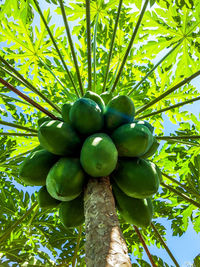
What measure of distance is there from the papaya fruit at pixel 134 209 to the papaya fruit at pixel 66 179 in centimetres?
32

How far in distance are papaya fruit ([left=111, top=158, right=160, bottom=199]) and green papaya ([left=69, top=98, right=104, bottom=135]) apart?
0.31m

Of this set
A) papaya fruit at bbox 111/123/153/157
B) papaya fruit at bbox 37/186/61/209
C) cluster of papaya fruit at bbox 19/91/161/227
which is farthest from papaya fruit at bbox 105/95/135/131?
papaya fruit at bbox 37/186/61/209

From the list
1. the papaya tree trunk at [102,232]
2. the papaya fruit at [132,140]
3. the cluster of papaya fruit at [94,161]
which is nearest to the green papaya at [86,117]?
the cluster of papaya fruit at [94,161]

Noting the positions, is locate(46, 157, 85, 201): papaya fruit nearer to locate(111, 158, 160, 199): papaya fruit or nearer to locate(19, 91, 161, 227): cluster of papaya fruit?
locate(19, 91, 161, 227): cluster of papaya fruit

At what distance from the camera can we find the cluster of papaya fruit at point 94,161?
57.4 inches

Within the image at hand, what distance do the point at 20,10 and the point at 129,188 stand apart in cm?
273

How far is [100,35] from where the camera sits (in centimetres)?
396

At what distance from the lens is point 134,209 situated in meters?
1.66

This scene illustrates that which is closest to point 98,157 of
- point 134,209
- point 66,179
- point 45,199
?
point 66,179

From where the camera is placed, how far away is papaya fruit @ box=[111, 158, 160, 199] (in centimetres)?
154

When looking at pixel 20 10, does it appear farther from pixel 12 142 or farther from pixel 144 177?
pixel 144 177

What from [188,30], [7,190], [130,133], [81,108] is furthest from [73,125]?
[188,30]

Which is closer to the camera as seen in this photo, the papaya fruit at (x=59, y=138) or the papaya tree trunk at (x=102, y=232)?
the papaya tree trunk at (x=102, y=232)

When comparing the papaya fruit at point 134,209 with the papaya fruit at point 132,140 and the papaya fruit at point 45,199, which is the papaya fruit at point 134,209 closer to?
the papaya fruit at point 132,140
